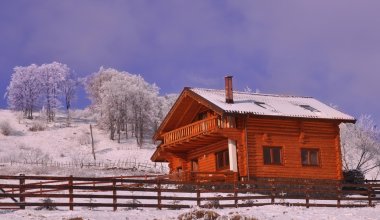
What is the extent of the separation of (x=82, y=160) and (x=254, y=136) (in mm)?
47085

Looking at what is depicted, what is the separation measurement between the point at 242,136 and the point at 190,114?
6.69 metres

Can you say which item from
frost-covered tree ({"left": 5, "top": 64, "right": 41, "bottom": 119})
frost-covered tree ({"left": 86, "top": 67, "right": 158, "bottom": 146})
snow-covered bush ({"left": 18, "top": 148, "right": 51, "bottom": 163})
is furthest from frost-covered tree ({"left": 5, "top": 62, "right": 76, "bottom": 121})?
snow-covered bush ({"left": 18, "top": 148, "right": 51, "bottom": 163})

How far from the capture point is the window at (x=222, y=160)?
40153 mm

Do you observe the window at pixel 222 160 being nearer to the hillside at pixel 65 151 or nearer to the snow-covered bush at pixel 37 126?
the hillside at pixel 65 151

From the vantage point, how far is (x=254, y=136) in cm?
3850

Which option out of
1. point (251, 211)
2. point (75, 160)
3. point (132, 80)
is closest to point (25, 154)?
point (75, 160)

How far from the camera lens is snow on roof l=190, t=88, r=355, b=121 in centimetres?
3866

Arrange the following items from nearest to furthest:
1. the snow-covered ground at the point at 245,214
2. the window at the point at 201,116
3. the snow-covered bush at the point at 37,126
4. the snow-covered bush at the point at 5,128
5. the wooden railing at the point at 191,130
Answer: the snow-covered ground at the point at 245,214, the wooden railing at the point at 191,130, the window at the point at 201,116, the snow-covered bush at the point at 5,128, the snow-covered bush at the point at 37,126

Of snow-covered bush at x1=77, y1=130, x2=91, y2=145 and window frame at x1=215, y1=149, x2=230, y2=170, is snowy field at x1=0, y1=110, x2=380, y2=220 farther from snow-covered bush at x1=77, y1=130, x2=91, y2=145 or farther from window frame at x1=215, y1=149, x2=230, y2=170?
window frame at x1=215, y1=149, x2=230, y2=170

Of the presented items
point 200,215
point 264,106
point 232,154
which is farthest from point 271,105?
point 200,215

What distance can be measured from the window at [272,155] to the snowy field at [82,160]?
29.3 ft

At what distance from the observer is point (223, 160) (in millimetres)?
40594

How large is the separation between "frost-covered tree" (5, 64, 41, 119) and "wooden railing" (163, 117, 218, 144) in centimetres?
7927

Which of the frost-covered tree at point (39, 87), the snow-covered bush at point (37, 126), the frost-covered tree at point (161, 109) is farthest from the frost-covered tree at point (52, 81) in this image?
the frost-covered tree at point (161, 109)
